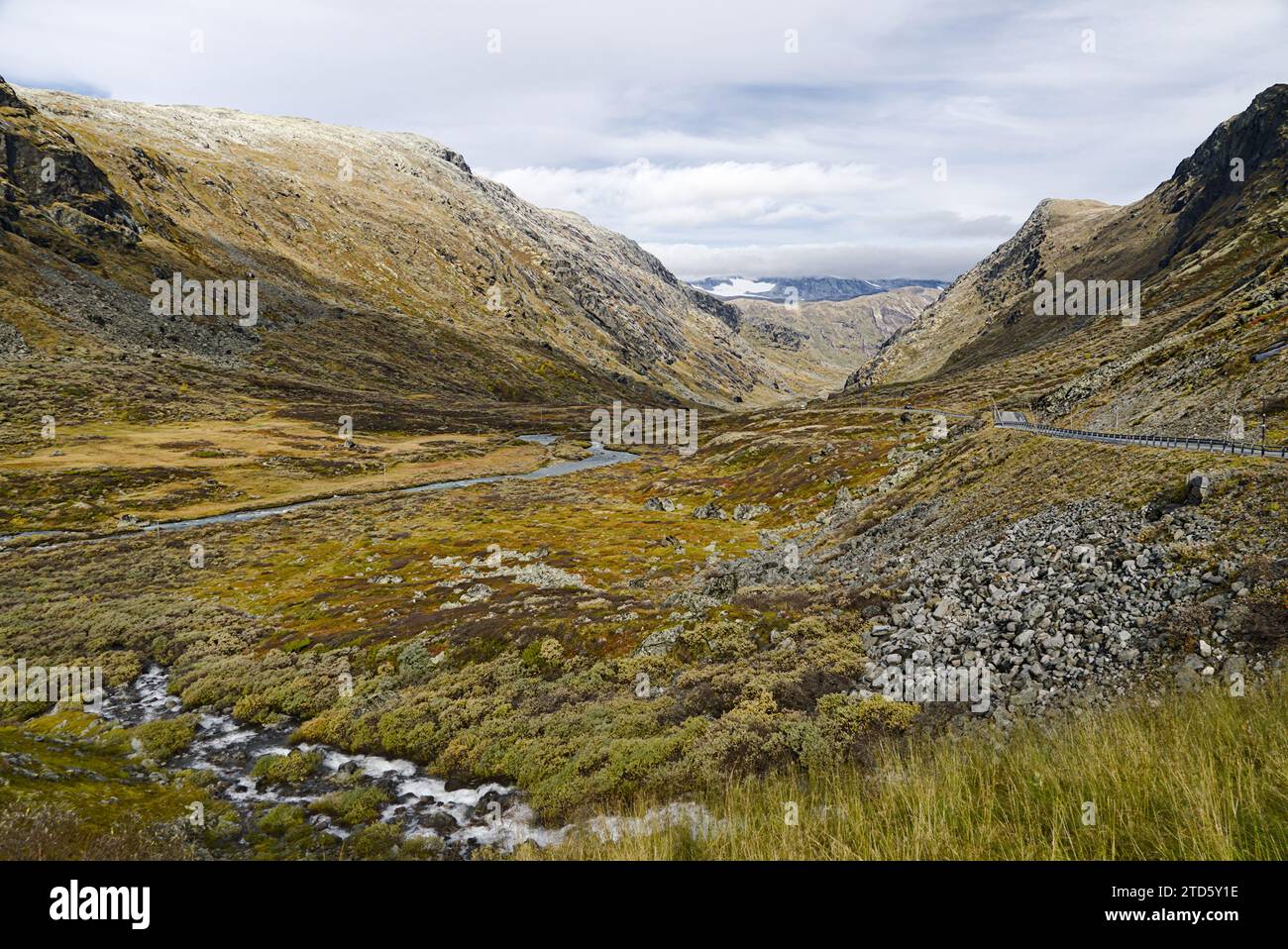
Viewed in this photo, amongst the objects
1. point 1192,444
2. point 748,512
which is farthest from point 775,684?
point 748,512

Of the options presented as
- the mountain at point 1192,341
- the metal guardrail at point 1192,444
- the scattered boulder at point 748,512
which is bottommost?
the scattered boulder at point 748,512

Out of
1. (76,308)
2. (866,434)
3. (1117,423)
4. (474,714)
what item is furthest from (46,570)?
(76,308)

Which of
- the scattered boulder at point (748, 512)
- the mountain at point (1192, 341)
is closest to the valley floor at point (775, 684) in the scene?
the mountain at point (1192, 341)

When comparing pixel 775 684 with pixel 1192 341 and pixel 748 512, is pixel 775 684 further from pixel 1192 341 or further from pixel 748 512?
pixel 748 512

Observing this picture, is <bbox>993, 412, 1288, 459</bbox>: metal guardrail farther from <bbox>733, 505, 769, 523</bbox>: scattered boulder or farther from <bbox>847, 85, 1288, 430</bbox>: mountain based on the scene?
<bbox>733, 505, 769, 523</bbox>: scattered boulder

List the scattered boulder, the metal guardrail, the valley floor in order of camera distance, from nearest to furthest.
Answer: the valley floor
the metal guardrail
the scattered boulder

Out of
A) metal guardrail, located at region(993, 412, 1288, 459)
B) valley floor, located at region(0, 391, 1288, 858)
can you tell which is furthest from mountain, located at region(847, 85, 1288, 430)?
valley floor, located at region(0, 391, 1288, 858)

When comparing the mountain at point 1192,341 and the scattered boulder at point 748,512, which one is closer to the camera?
the mountain at point 1192,341

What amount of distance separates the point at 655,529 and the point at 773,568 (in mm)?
34908

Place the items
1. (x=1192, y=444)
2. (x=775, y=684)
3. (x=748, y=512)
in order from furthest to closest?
(x=748, y=512), (x=1192, y=444), (x=775, y=684)

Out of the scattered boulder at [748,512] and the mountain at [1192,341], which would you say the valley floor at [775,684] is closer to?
the mountain at [1192,341]

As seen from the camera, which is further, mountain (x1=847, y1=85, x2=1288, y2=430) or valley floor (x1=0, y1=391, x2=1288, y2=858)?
mountain (x1=847, y1=85, x2=1288, y2=430)

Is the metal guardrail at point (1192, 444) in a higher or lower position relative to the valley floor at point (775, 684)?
higher
